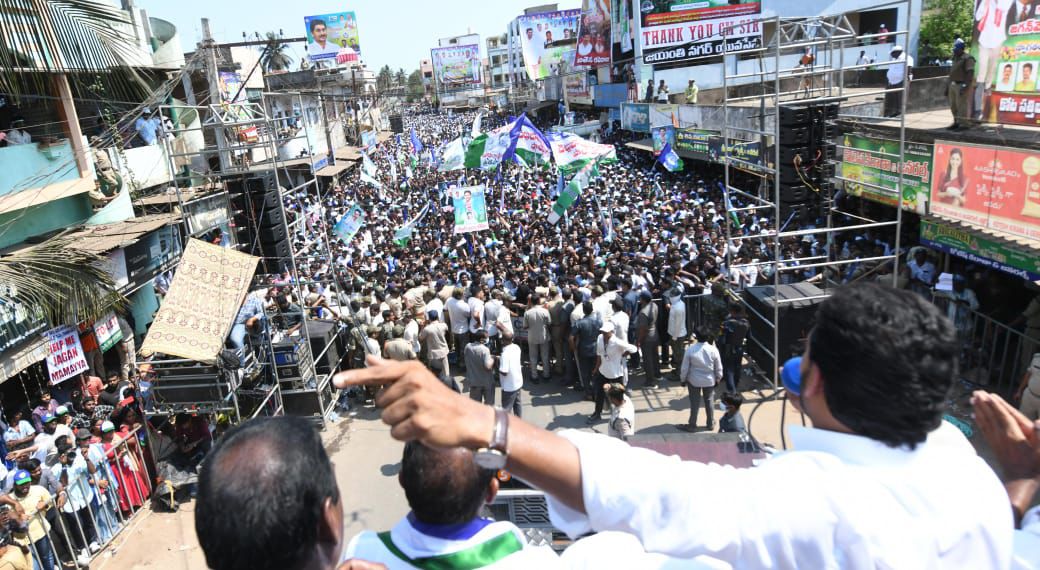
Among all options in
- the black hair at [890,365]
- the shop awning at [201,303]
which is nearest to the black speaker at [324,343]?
the shop awning at [201,303]

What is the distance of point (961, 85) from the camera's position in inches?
388

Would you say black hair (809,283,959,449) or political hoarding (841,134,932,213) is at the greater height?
black hair (809,283,959,449)

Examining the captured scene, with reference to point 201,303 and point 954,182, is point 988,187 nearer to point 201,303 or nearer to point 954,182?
point 954,182

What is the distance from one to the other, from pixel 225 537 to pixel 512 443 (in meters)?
0.67

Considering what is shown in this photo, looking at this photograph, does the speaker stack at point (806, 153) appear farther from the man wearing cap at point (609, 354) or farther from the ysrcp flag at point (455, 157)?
the ysrcp flag at point (455, 157)

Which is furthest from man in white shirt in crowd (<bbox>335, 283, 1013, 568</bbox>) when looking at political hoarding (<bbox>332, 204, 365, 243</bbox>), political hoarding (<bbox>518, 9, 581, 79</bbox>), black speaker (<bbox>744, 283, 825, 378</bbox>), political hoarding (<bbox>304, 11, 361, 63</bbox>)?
political hoarding (<bbox>304, 11, 361, 63</bbox>)

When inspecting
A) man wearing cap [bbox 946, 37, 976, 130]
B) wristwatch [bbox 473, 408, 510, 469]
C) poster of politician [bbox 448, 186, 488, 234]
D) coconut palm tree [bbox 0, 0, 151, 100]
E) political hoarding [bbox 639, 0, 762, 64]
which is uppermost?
political hoarding [bbox 639, 0, 762, 64]

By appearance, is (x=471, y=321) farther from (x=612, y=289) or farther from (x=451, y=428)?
(x=451, y=428)

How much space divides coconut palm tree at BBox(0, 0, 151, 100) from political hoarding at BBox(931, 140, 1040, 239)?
9.21 metres

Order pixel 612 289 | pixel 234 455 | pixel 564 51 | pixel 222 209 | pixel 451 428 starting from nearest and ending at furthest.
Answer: pixel 451 428 < pixel 234 455 < pixel 612 289 < pixel 222 209 < pixel 564 51

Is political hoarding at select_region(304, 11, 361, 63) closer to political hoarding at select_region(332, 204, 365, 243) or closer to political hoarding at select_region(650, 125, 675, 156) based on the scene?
political hoarding at select_region(650, 125, 675, 156)

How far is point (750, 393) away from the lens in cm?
873

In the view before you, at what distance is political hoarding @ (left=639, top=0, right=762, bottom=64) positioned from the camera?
102 feet

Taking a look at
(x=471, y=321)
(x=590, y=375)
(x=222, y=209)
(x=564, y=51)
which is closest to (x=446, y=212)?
A: (x=222, y=209)
